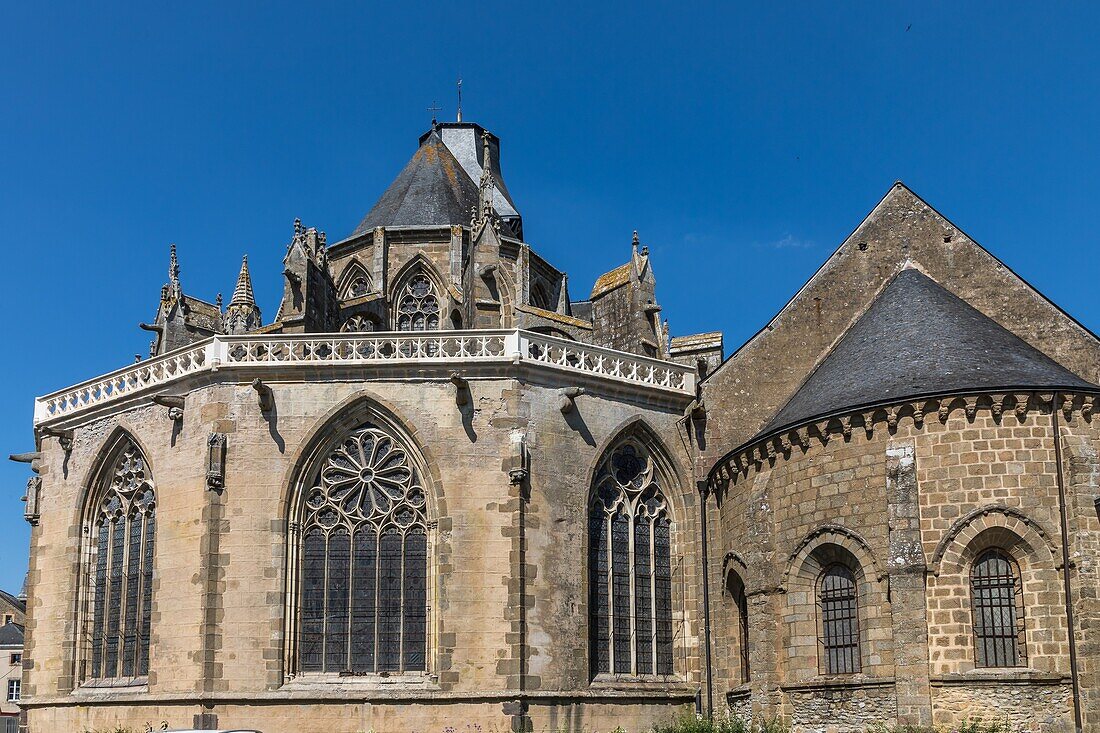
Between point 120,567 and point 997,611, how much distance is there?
15.1 metres

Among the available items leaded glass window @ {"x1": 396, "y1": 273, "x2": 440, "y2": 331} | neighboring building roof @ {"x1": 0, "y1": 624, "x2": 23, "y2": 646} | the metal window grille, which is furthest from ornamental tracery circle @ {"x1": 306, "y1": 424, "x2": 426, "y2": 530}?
neighboring building roof @ {"x1": 0, "y1": 624, "x2": 23, "y2": 646}

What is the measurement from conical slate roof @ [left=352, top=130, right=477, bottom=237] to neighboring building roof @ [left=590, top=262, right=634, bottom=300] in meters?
6.10

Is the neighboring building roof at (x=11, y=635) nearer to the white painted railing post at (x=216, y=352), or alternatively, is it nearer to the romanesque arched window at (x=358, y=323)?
the romanesque arched window at (x=358, y=323)

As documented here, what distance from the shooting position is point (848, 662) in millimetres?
18922

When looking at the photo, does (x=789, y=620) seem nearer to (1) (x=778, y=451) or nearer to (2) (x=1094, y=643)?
(1) (x=778, y=451)

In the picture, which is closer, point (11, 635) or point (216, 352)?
point (216, 352)

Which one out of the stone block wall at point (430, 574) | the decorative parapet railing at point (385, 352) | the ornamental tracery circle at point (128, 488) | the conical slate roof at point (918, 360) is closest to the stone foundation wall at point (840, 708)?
the stone block wall at point (430, 574)

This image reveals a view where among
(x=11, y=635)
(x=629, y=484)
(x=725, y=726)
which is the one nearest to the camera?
(x=725, y=726)

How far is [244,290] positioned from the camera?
2803 cm

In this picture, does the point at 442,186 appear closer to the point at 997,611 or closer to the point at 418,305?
the point at 418,305

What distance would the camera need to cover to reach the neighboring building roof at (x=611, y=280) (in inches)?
1042

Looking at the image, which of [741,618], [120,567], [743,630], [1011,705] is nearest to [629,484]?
[741,618]

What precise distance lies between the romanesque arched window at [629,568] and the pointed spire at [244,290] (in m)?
10.4

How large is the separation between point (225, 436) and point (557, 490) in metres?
5.69
